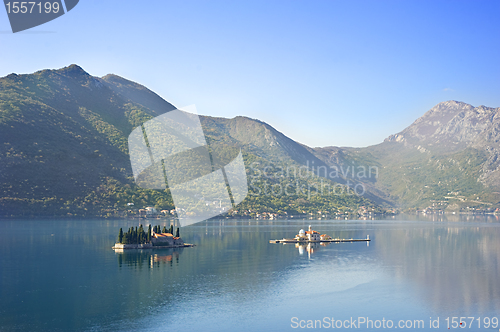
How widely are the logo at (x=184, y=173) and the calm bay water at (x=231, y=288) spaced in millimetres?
74157

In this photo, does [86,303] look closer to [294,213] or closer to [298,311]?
[298,311]

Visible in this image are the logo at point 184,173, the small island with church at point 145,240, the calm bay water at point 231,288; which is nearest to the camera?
the calm bay water at point 231,288

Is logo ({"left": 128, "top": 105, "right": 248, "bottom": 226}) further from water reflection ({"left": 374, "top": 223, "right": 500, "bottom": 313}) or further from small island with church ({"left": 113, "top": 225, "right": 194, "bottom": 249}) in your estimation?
water reflection ({"left": 374, "top": 223, "right": 500, "bottom": 313})

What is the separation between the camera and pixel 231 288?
1351 inches

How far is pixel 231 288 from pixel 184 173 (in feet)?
361

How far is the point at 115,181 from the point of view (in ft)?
445

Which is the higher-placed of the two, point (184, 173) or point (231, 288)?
point (184, 173)

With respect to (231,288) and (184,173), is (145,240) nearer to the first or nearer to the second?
(231,288)

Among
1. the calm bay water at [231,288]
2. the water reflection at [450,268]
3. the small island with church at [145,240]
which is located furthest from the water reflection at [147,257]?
the water reflection at [450,268]

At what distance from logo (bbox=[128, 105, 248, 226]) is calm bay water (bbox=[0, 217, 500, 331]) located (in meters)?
74.2

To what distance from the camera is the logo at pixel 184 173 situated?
136 meters

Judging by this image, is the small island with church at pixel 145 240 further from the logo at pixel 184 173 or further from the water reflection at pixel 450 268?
the logo at pixel 184 173

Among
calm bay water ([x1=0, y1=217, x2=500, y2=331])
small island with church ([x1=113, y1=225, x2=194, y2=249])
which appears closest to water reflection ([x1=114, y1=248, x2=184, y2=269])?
calm bay water ([x1=0, y1=217, x2=500, y2=331])

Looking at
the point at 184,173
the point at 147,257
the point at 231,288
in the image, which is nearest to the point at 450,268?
the point at 231,288
